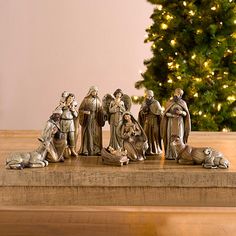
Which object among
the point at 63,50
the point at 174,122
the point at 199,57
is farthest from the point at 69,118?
the point at 63,50

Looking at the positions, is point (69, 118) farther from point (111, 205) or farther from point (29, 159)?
point (111, 205)

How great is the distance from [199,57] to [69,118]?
7.81 ft

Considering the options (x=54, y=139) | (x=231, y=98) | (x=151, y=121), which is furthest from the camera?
(x=231, y=98)

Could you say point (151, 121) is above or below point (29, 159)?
above

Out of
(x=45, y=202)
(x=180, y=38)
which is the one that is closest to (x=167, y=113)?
(x=45, y=202)

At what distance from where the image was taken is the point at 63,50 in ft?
19.1

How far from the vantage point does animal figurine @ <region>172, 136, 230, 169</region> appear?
6.91 ft

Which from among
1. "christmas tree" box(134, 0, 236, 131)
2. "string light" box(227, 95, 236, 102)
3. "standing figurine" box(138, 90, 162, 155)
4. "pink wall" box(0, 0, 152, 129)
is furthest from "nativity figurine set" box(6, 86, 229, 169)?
"pink wall" box(0, 0, 152, 129)

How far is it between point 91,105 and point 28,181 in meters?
0.48

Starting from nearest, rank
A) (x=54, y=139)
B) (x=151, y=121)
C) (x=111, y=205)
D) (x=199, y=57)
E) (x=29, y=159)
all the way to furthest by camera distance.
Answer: (x=111, y=205) → (x=29, y=159) → (x=54, y=139) → (x=151, y=121) → (x=199, y=57)

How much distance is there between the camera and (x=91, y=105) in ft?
7.66

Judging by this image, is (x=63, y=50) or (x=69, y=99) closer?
(x=69, y=99)

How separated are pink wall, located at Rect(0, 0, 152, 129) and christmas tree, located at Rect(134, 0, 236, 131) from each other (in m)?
1.25

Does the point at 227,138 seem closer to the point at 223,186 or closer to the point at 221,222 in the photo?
the point at 221,222
